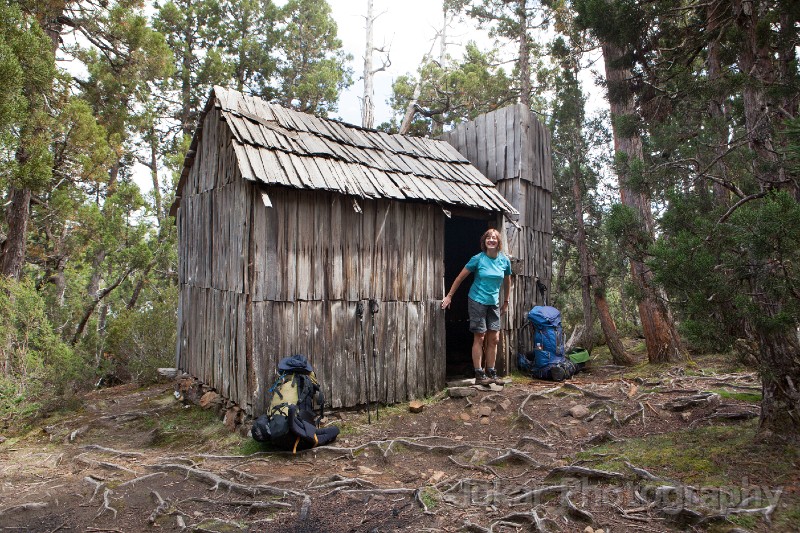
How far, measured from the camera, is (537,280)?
9.55 m

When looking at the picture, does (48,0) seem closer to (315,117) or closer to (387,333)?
(315,117)

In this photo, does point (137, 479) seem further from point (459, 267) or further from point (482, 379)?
point (459, 267)

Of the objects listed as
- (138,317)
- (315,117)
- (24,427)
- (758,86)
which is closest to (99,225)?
(138,317)

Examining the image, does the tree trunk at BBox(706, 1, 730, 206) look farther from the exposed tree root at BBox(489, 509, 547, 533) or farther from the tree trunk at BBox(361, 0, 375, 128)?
the tree trunk at BBox(361, 0, 375, 128)

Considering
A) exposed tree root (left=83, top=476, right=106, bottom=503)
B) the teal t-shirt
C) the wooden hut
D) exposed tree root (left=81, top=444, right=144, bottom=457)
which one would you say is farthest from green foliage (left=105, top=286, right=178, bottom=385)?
the teal t-shirt

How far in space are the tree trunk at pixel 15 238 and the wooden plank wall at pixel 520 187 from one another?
407 inches

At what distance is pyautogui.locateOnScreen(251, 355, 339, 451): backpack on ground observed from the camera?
5422mm

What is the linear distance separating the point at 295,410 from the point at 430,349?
2.87m

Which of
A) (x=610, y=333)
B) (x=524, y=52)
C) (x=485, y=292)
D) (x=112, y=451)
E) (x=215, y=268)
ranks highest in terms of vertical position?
(x=524, y=52)

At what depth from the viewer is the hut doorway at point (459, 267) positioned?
36.9 ft

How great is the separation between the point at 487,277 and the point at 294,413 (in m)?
3.67

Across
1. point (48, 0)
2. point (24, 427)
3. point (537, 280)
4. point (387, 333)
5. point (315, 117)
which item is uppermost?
point (48, 0)

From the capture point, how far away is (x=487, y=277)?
7.51 metres

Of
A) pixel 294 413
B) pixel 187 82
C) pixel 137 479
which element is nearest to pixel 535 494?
pixel 294 413
